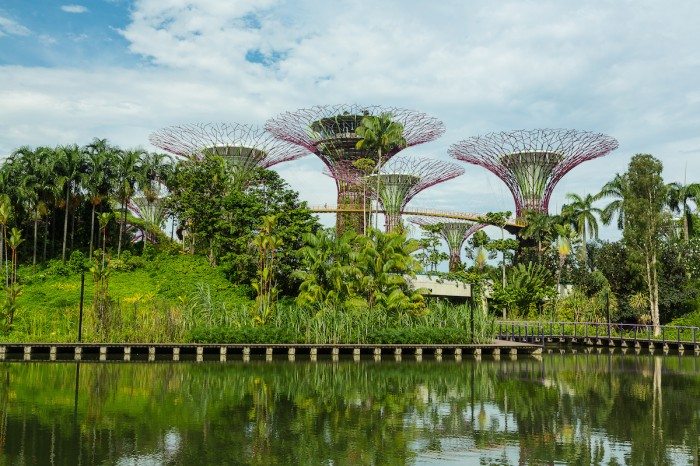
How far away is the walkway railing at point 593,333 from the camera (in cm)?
3531

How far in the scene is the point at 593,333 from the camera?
3978 cm

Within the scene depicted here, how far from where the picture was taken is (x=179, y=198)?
48031 millimetres

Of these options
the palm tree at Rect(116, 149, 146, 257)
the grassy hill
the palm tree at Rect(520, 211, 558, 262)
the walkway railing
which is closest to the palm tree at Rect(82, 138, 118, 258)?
the palm tree at Rect(116, 149, 146, 257)

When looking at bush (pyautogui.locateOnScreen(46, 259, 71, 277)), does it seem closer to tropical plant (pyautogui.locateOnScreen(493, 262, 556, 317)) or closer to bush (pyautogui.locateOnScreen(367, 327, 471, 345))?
bush (pyautogui.locateOnScreen(367, 327, 471, 345))

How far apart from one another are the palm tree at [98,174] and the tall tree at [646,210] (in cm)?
3360

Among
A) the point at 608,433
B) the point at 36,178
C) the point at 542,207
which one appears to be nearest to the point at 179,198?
the point at 36,178

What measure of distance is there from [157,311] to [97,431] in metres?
17.9

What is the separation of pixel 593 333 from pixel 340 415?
29.6 metres

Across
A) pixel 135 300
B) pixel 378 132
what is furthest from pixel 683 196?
pixel 135 300

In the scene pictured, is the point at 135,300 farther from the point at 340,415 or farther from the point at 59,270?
the point at 340,415

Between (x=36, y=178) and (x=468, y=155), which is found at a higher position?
(x=468, y=155)

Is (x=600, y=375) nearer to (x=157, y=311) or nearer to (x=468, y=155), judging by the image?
(x=157, y=311)

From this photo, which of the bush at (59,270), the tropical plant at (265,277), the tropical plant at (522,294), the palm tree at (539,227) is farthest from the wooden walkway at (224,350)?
the palm tree at (539,227)

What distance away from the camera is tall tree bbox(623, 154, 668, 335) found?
38.7 m
